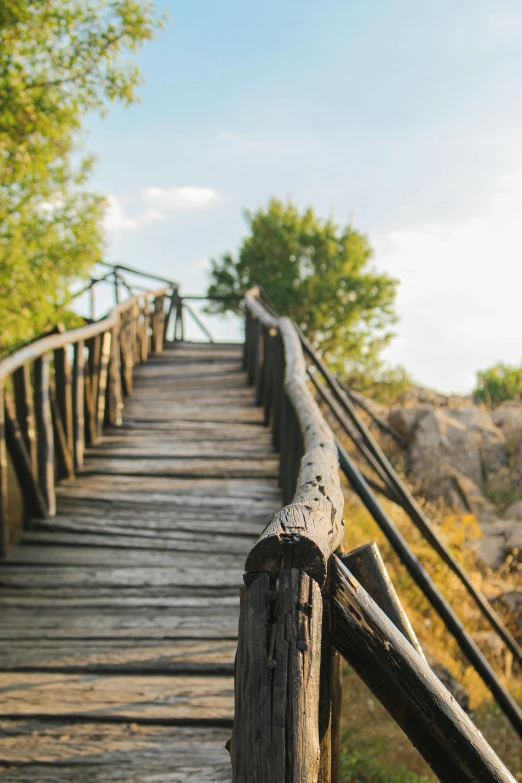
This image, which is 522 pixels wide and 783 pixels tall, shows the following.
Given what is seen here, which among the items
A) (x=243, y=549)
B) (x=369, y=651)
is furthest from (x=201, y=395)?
(x=369, y=651)

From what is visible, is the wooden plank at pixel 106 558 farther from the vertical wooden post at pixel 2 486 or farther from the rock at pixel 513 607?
the rock at pixel 513 607

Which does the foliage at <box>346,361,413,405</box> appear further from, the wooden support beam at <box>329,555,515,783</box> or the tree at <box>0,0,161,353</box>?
the wooden support beam at <box>329,555,515,783</box>

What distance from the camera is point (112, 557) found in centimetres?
425

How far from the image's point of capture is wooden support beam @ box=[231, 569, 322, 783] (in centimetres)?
119

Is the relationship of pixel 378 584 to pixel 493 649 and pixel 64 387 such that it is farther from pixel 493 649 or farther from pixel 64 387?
pixel 493 649

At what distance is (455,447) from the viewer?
12188 mm

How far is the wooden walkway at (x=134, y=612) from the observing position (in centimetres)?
249

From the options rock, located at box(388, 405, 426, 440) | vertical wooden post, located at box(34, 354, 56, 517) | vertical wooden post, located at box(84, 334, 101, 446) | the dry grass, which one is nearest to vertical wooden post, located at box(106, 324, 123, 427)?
vertical wooden post, located at box(84, 334, 101, 446)

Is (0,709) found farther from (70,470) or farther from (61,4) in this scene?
(61,4)

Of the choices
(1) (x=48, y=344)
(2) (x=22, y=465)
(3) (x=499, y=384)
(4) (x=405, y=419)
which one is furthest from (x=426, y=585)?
(3) (x=499, y=384)

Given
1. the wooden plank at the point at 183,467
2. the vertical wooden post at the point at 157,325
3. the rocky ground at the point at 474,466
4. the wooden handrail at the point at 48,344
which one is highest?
the vertical wooden post at the point at 157,325

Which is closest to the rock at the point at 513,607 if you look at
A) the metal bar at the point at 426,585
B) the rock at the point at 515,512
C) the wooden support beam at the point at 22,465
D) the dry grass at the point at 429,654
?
the dry grass at the point at 429,654

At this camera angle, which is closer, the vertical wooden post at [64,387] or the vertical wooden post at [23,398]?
the vertical wooden post at [23,398]

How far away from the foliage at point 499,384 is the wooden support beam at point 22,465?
580 inches
